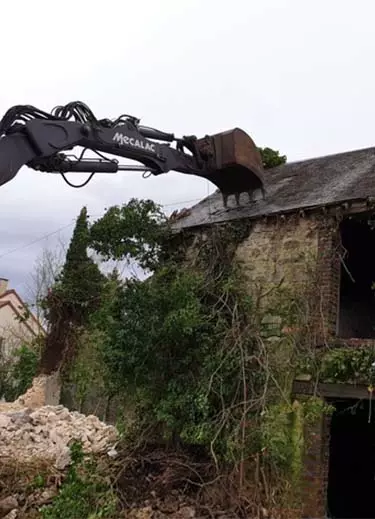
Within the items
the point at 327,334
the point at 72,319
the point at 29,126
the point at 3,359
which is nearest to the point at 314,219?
the point at 327,334

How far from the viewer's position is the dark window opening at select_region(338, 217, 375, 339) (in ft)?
40.9

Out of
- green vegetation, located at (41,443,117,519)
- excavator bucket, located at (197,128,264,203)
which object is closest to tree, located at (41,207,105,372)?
excavator bucket, located at (197,128,264,203)

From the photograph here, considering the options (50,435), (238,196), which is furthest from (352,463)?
(50,435)

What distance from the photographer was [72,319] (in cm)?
1748

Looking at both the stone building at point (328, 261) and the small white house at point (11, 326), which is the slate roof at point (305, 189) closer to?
the stone building at point (328, 261)

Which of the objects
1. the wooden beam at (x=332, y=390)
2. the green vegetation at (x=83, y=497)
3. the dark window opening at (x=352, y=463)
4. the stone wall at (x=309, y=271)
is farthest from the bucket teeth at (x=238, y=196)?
the green vegetation at (x=83, y=497)

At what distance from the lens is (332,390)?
889 centimetres

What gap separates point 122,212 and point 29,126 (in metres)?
3.71

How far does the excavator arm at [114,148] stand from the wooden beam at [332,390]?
13.7 feet

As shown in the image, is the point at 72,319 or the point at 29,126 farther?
the point at 72,319

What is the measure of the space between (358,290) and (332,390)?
4.76m

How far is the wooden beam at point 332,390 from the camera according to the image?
8695mm

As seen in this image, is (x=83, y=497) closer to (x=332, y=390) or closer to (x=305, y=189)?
(x=332, y=390)

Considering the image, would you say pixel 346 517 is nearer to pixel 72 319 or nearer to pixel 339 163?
pixel 339 163
